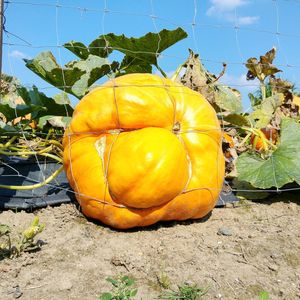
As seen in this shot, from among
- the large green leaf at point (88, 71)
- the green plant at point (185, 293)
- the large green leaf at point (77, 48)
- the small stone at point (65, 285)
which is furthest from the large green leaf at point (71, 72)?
the green plant at point (185, 293)

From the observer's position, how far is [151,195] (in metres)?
2.55

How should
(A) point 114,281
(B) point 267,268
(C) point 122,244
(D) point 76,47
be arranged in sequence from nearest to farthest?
(A) point 114,281 < (B) point 267,268 < (C) point 122,244 < (D) point 76,47

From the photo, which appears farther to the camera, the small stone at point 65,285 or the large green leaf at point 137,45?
the large green leaf at point 137,45

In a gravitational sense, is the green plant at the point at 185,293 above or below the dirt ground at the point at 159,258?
above

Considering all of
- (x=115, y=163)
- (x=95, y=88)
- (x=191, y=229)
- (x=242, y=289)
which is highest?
(x=95, y=88)

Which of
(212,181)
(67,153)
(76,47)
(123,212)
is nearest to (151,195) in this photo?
(123,212)

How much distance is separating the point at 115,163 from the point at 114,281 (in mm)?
800

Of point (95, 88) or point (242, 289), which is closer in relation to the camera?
point (242, 289)

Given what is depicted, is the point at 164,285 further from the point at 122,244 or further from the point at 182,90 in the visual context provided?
the point at 182,90

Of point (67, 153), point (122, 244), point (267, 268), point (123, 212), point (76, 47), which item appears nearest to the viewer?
point (267, 268)

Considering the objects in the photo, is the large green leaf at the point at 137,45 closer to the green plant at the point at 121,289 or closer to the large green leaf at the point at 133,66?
the large green leaf at the point at 133,66

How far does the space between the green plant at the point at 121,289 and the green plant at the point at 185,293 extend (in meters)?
0.13

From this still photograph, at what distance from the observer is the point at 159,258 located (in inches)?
90.2

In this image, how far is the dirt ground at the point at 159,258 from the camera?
6.57 ft
